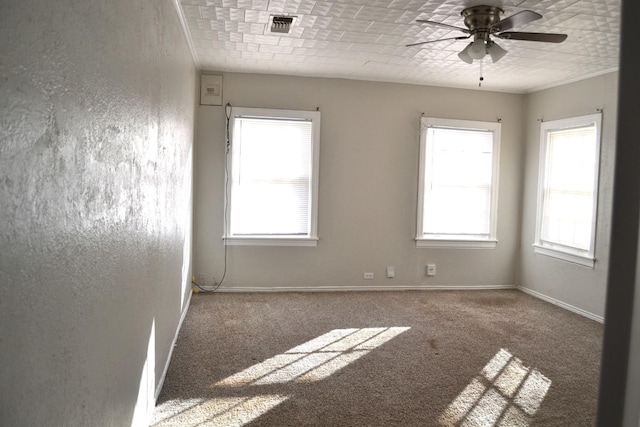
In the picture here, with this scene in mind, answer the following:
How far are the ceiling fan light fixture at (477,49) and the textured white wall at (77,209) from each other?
2198 mm

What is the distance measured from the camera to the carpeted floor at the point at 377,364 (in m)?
2.93

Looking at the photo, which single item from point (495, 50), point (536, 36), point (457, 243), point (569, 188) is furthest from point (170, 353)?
point (569, 188)

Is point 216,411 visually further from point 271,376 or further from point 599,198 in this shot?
point 599,198

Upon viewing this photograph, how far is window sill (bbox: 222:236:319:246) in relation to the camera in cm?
574

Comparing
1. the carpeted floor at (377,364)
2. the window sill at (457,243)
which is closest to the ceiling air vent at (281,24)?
the carpeted floor at (377,364)

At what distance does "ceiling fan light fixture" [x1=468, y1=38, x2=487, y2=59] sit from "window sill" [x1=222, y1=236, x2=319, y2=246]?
2944 millimetres

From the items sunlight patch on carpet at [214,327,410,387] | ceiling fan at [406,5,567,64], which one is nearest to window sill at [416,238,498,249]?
sunlight patch on carpet at [214,327,410,387]

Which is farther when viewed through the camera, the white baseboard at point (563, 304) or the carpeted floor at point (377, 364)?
the white baseboard at point (563, 304)

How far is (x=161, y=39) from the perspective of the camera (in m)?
2.82

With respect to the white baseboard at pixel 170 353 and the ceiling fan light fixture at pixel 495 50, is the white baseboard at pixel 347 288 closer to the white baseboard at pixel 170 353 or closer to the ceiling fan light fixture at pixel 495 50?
the white baseboard at pixel 170 353

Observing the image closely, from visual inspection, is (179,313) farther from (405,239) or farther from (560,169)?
(560,169)

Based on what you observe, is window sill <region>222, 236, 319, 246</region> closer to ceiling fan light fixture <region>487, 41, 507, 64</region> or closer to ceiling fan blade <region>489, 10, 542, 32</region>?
ceiling fan light fixture <region>487, 41, 507, 64</region>

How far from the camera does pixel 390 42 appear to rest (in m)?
4.37

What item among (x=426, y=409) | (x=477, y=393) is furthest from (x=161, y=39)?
(x=477, y=393)
